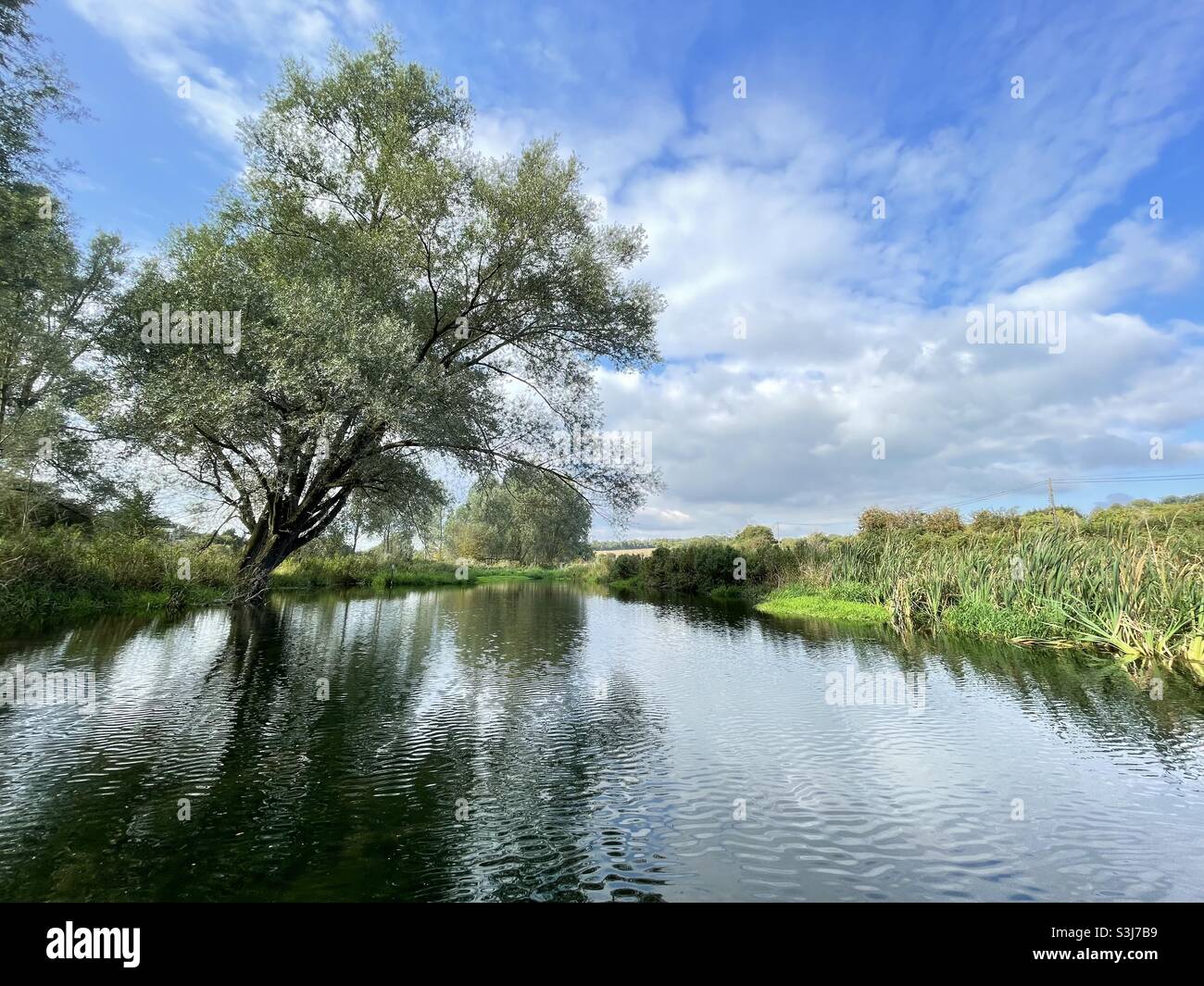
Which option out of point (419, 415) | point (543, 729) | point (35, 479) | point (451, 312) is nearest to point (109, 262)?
point (35, 479)

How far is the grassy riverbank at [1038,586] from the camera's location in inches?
516

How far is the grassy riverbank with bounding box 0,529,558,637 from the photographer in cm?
1683

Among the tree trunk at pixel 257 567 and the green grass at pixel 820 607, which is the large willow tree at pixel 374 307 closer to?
the tree trunk at pixel 257 567

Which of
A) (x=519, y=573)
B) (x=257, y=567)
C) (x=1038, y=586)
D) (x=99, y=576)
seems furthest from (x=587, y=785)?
(x=519, y=573)

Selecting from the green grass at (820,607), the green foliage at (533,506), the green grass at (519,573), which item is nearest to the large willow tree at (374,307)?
the green foliage at (533,506)

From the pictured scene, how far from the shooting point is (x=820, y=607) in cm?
2459

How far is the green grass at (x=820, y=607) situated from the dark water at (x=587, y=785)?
28.5 ft

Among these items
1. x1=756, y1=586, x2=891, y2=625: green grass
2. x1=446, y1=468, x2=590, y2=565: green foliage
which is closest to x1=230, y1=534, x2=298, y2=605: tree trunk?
x1=446, y1=468, x2=590, y2=565: green foliage

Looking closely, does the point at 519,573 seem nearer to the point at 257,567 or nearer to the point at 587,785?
the point at 257,567

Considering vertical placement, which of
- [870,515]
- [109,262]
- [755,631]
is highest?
[109,262]

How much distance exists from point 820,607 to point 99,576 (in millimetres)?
26777

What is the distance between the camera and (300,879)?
4.39 metres
